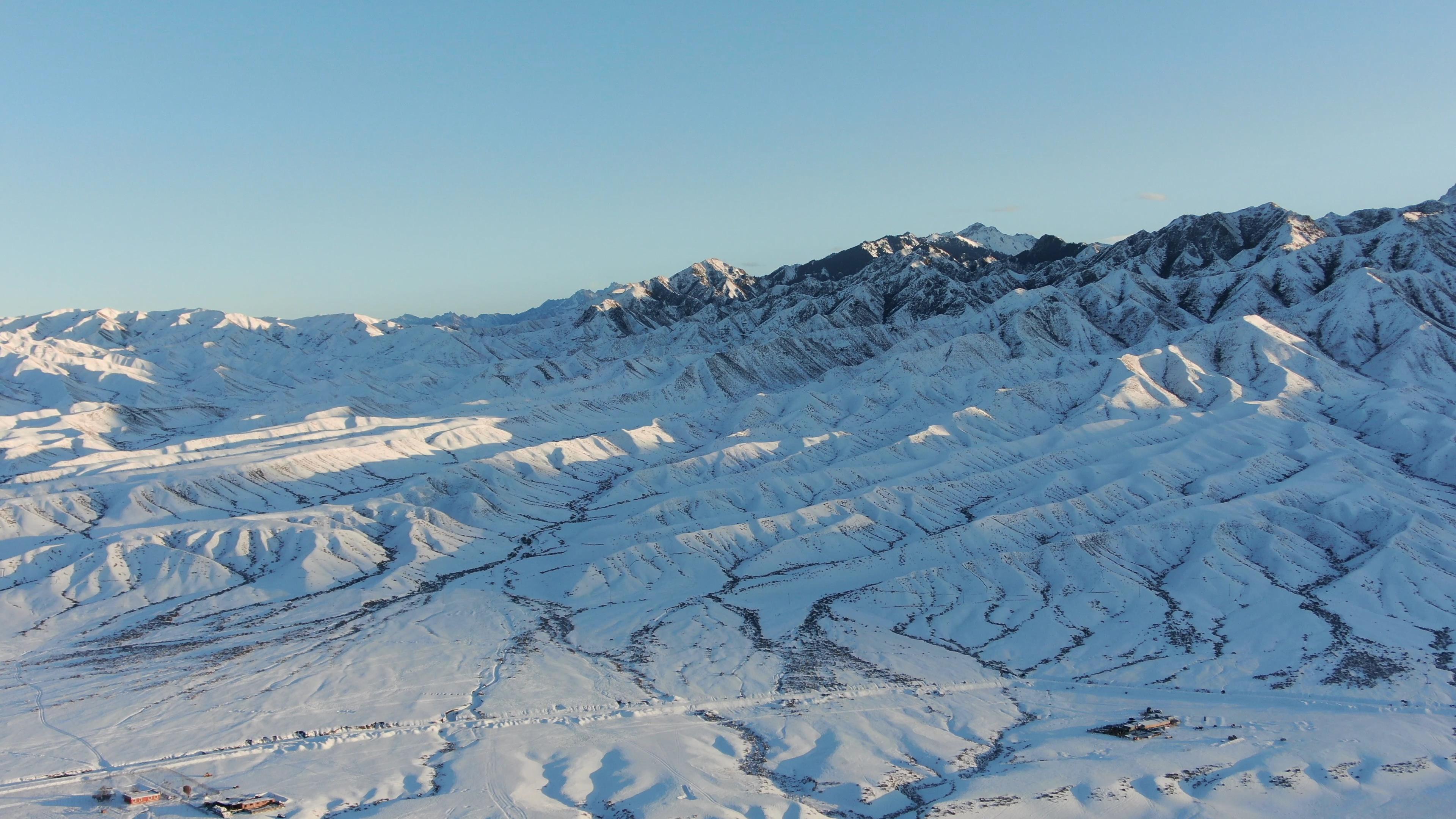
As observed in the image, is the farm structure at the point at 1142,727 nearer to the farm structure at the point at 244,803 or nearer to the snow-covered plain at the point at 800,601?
the snow-covered plain at the point at 800,601

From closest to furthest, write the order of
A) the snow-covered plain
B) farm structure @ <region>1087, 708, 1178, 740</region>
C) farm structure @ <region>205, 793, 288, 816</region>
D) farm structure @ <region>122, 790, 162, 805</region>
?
farm structure @ <region>205, 793, 288, 816</region> < farm structure @ <region>122, 790, 162, 805</region> < the snow-covered plain < farm structure @ <region>1087, 708, 1178, 740</region>

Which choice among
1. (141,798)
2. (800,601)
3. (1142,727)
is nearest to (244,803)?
(141,798)

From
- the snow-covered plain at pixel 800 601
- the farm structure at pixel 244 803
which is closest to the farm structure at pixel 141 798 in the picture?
the snow-covered plain at pixel 800 601

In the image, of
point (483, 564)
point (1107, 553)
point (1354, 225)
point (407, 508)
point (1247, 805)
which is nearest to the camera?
point (1247, 805)

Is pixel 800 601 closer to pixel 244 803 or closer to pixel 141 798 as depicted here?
pixel 244 803

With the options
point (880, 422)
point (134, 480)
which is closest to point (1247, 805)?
point (880, 422)

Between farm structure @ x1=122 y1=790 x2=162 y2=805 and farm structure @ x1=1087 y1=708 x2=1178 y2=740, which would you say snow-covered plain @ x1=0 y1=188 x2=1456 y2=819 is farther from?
farm structure @ x1=1087 y1=708 x2=1178 y2=740

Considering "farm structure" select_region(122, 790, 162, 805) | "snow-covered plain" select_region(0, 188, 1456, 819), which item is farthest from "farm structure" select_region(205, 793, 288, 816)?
"farm structure" select_region(122, 790, 162, 805)

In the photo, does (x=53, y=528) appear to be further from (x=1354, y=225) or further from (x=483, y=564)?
(x=1354, y=225)
